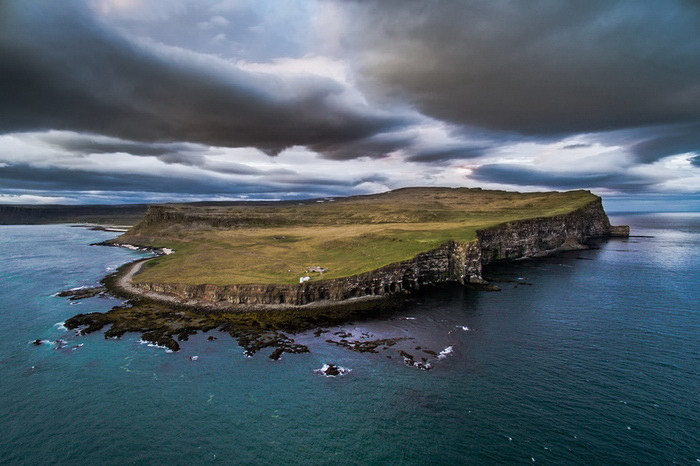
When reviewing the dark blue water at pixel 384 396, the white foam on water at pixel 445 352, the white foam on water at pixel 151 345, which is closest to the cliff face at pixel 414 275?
the dark blue water at pixel 384 396

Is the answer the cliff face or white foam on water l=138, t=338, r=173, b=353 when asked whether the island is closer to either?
the cliff face

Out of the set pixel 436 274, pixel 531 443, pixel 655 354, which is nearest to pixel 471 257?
pixel 436 274

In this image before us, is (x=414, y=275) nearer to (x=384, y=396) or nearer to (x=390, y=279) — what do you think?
(x=390, y=279)

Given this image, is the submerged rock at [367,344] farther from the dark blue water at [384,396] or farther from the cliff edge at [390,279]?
the cliff edge at [390,279]

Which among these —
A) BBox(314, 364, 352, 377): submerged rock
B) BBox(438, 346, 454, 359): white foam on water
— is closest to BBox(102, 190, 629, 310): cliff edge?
BBox(314, 364, 352, 377): submerged rock

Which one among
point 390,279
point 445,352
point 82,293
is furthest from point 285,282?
point 82,293

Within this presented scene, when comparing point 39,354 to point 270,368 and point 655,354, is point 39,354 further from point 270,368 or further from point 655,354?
Answer: point 655,354

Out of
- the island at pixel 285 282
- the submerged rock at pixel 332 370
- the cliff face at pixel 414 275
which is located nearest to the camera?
the submerged rock at pixel 332 370
